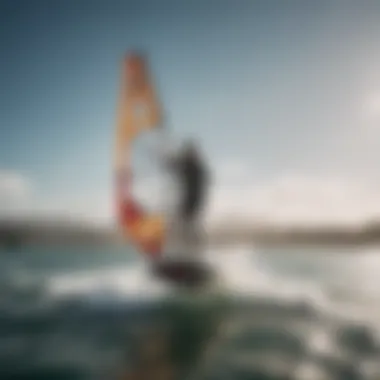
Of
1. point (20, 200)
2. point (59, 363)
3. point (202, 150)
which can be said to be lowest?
point (59, 363)

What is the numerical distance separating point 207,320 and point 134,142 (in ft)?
2.46

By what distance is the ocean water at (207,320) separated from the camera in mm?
2250

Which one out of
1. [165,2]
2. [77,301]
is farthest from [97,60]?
[77,301]

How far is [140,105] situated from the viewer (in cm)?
236

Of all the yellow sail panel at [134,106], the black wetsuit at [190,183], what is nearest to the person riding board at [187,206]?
the black wetsuit at [190,183]

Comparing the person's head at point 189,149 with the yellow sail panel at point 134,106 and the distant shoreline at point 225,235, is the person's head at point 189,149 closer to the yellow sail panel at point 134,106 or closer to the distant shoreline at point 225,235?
the yellow sail panel at point 134,106

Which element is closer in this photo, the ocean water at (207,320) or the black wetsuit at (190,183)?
the ocean water at (207,320)

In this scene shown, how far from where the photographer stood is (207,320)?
2.32 metres

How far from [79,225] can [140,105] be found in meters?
0.54

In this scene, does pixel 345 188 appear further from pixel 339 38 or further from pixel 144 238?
pixel 144 238

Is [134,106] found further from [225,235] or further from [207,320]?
[207,320]

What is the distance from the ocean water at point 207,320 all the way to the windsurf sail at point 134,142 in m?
0.10

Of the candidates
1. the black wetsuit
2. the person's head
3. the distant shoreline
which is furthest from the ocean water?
the person's head

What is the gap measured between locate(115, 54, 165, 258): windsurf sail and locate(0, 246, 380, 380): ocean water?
0.34ft
